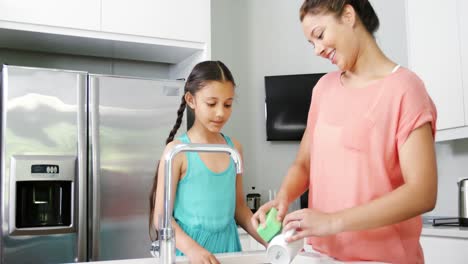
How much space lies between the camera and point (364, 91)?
1.11 meters

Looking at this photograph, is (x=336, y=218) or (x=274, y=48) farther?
(x=274, y=48)

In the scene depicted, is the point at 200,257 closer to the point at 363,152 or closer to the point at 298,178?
the point at 298,178

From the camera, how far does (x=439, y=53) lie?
2.43 m

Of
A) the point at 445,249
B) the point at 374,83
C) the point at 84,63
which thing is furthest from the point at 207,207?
the point at 84,63

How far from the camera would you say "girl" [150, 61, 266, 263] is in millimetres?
1415

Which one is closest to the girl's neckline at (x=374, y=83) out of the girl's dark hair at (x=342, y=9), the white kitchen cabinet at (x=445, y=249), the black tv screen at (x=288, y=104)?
the girl's dark hair at (x=342, y=9)

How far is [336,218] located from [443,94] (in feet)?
5.53

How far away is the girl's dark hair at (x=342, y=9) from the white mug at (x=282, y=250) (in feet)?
1.57

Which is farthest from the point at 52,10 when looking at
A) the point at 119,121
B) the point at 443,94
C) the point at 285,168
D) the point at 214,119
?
the point at 443,94

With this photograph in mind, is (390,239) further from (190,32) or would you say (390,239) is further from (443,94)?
(190,32)

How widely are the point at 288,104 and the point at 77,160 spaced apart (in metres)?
1.39

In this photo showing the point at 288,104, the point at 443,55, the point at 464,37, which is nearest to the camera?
the point at 464,37

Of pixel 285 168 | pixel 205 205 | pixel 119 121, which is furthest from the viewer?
pixel 285 168

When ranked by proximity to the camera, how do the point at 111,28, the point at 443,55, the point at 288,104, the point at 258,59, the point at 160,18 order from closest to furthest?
the point at 443,55 → the point at 111,28 → the point at 160,18 → the point at 288,104 → the point at 258,59
